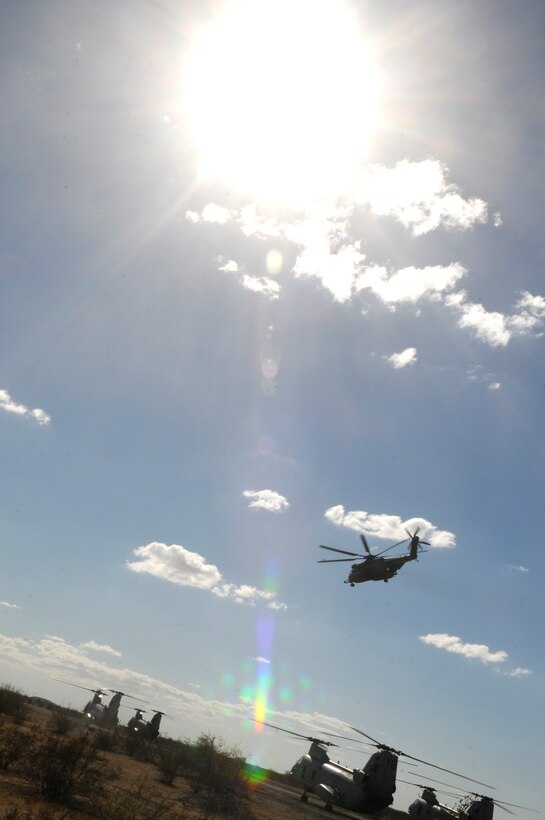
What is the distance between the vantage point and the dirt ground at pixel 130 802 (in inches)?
455

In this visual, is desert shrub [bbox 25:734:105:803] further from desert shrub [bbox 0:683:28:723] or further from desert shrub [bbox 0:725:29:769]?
desert shrub [bbox 0:683:28:723]

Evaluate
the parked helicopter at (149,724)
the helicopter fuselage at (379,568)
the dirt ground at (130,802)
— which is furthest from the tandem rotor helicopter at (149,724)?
the helicopter fuselage at (379,568)

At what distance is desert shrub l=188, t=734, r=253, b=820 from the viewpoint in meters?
19.4

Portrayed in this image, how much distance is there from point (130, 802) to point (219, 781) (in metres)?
12.3

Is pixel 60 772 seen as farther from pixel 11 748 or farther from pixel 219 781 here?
pixel 219 781

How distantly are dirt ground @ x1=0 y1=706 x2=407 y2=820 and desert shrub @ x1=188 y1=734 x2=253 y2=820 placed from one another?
0.96 ft

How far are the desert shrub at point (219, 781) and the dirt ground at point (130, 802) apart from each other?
292 millimetres

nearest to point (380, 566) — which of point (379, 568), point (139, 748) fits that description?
point (379, 568)

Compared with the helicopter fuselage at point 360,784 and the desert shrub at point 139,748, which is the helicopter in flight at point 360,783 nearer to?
the helicopter fuselage at point 360,784

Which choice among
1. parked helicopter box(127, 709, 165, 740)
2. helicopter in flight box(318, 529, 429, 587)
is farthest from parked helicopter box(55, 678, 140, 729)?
helicopter in flight box(318, 529, 429, 587)

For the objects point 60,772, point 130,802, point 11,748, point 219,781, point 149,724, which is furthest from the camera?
point 149,724

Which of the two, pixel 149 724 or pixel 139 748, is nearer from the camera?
pixel 139 748

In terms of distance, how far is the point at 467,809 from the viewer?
30.8 m

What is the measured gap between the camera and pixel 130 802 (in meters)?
12.8
